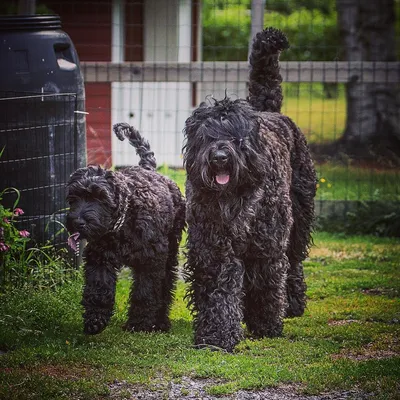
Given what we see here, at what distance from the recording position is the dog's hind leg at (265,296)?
23.1 feet

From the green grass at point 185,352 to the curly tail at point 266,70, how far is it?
188cm

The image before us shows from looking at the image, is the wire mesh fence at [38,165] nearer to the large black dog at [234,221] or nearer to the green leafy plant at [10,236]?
the green leafy plant at [10,236]

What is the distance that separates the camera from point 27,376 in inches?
233

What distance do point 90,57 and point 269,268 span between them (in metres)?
11.3

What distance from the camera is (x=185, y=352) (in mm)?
6641

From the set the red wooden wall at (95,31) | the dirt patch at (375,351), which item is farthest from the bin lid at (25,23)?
the red wooden wall at (95,31)

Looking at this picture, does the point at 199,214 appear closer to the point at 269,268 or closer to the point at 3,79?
the point at 269,268

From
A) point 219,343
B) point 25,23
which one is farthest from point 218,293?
point 25,23

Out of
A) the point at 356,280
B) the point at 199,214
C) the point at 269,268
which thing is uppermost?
the point at 199,214

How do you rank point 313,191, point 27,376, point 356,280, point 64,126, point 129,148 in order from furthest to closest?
point 129,148
point 356,280
point 64,126
point 313,191
point 27,376

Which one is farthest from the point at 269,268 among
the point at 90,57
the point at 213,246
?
the point at 90,57

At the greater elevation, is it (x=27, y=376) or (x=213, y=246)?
(x=213, y=246)

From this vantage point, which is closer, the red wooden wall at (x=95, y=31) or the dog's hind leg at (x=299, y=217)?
the dog's hind leg at (x=299, y=217)

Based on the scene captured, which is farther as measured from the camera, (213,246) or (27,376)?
(213,246)
